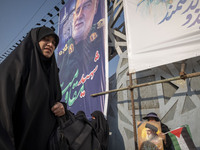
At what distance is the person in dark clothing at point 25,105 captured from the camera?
2.63 ft

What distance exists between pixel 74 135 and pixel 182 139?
5.38ft

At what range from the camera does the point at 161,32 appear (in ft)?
8.45

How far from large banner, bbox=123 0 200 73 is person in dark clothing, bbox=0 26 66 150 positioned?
76.4 inches

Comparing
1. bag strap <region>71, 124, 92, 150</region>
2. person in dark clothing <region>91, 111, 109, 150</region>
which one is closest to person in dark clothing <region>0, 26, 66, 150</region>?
bag strap <region>71, 124, 92, 150</region>

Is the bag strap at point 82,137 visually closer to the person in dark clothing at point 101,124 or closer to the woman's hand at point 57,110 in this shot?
the woman's hand at point 57,110

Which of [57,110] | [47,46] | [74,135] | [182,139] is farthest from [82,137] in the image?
[182,139]

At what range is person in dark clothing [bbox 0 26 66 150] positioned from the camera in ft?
2.63

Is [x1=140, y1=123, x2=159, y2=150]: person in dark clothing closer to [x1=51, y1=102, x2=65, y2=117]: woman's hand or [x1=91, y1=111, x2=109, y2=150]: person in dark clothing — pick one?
[x1=91, y1=111, x2=109, y2=150]: person in dark clothing

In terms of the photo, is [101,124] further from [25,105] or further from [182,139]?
[25,105]

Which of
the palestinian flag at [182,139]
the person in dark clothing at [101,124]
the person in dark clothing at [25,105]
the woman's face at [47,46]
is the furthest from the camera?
the person in dark clothing at [101,124]

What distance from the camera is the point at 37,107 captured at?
911 millimetres

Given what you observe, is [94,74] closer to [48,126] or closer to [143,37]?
[143,37]

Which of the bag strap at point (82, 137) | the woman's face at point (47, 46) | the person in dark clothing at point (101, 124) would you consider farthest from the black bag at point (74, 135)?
the person in dark clothing at point (101, 124)

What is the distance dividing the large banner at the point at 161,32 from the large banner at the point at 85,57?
0.98 m
